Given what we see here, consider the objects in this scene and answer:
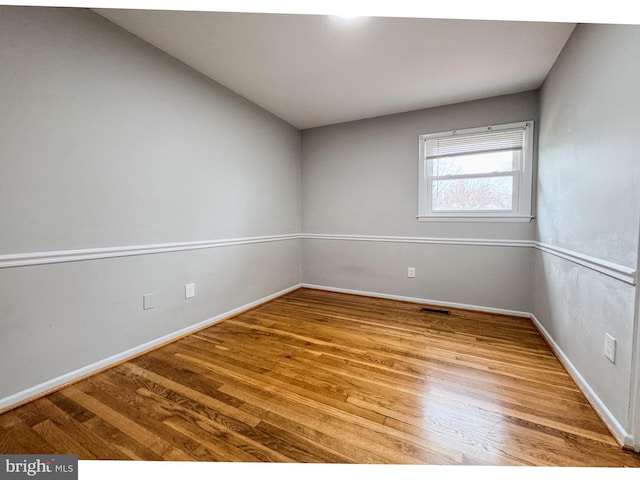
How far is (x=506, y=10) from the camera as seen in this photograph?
36.6 inches

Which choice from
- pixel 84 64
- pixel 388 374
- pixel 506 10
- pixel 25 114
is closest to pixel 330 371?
pixel 388 374

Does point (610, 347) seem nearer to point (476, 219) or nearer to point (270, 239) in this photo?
point (476, 219)

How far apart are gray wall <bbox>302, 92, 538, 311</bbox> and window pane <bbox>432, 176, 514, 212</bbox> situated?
20cm

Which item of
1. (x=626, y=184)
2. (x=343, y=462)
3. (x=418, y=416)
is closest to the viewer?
(x=343, y=462)

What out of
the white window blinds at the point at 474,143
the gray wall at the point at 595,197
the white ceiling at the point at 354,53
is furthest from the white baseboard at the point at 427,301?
the white ceiling at the point at 354,53

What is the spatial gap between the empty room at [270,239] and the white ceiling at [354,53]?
0.06 ft

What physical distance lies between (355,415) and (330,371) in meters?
0.42

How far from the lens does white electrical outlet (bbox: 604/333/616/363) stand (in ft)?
4.20

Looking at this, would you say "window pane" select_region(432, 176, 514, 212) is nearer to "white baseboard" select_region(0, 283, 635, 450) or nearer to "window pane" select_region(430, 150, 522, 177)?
"window pane" select_region(430, 150, 522, 177)

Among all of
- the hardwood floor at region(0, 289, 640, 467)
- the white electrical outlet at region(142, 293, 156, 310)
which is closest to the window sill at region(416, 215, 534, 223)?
the hardwood floor at region(0, 289, 640, 467)

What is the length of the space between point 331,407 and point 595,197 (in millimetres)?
1869

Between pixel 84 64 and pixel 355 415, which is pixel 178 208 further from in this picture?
pixel 355 415

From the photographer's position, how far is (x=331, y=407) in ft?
4.58

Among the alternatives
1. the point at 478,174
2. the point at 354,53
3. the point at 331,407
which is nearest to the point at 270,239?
the point at 354,53
